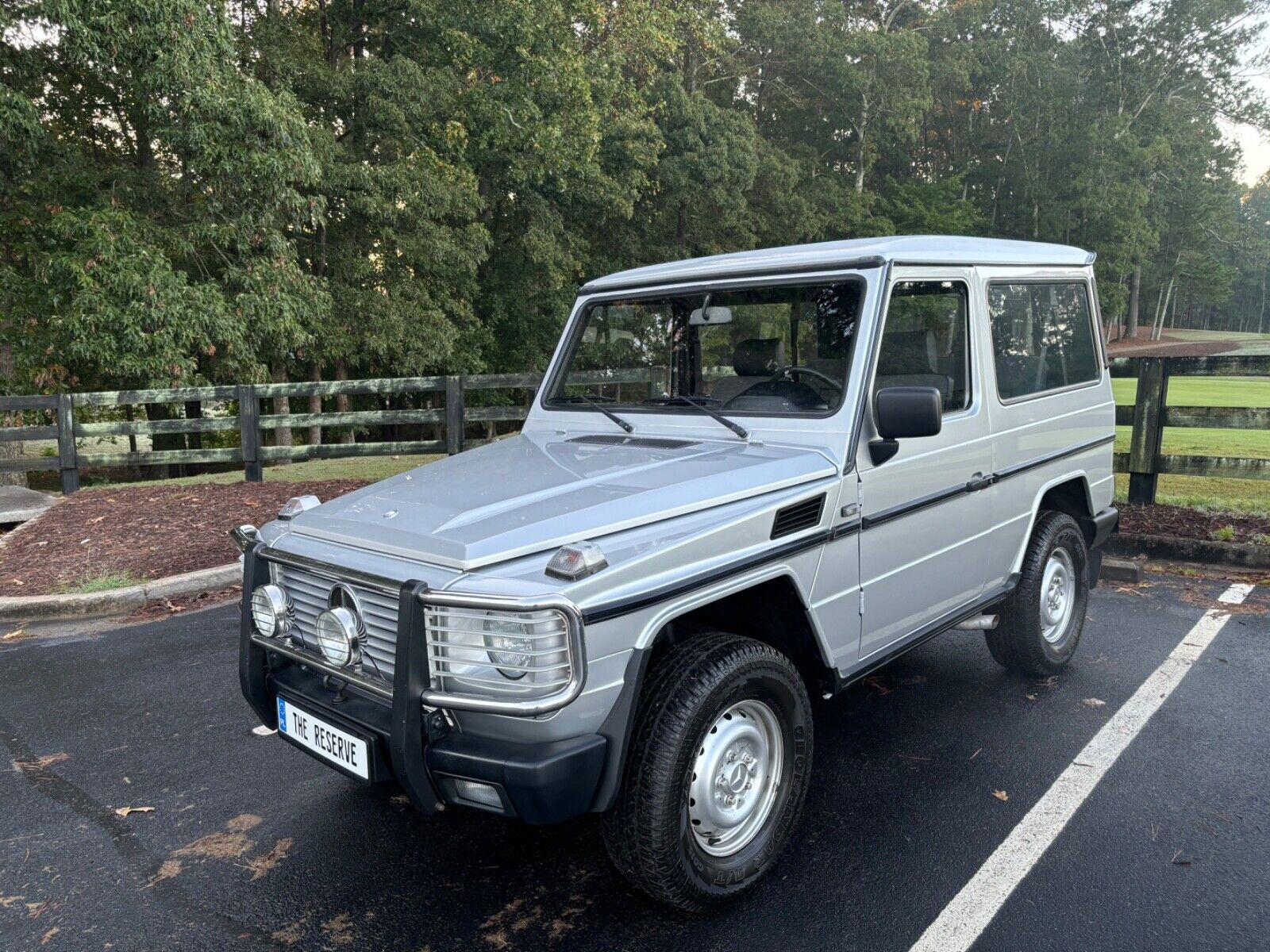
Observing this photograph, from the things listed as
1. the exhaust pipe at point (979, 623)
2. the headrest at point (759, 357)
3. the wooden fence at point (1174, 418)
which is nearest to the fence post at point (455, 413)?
the wooden fence at point (1174, 418)

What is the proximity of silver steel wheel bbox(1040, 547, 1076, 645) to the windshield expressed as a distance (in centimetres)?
203

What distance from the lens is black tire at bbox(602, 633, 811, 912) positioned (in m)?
2.73

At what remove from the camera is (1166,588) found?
263 inches

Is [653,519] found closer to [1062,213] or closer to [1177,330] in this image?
[1062,213]

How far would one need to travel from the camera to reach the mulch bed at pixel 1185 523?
24.7 ft

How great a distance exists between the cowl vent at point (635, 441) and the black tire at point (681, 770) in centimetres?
94

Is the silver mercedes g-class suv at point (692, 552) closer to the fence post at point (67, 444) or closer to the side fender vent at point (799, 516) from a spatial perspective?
the side fender vent at point (799, 516)

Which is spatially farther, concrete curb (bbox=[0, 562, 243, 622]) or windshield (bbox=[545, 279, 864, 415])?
concrete curb (bbox=[0, 562, 243, 622])

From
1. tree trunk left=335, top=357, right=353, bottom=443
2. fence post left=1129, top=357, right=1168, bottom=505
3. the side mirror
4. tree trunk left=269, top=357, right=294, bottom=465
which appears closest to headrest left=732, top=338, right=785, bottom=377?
the side mirror

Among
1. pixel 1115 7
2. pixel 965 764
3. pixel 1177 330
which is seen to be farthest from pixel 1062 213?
pixel 1177 330

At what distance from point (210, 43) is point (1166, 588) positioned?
15.3m

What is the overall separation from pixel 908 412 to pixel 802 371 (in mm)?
633

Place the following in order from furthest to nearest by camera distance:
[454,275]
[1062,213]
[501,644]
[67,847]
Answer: [1062,213] < [454,275] < [67,847] < [501,644]

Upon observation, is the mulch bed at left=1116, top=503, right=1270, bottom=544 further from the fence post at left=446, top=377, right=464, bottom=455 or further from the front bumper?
the fence post at left=446, top=377, right=464, bottom=455
